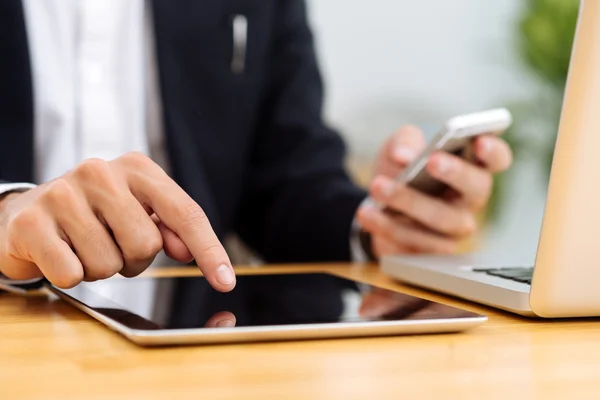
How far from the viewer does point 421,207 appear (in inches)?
35.6

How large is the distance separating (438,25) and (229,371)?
2243mm

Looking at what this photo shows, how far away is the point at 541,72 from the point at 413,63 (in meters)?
0.43

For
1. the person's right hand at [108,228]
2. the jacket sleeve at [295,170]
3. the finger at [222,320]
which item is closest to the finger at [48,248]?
the person's right hand at [108,228]

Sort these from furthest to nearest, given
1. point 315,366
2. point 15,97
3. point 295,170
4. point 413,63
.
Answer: point 413,63 → point 295,170 → point 15,97 → point 315,366

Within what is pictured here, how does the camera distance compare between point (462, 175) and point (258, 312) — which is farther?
point (462, 175)

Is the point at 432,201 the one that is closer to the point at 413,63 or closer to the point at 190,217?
the point at 190,217

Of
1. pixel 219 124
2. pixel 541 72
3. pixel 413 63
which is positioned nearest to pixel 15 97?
pixel 219 124

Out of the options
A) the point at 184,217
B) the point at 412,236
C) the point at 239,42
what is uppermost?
the point at 239,42

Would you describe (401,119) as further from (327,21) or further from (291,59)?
(291,59)

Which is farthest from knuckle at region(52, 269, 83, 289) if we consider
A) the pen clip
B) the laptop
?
the pen clip

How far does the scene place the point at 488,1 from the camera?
2.55 metres

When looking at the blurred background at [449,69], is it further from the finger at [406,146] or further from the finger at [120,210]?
the finger at [120,210]

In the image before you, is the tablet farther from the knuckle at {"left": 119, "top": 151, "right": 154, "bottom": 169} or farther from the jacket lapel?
the jacket lapel

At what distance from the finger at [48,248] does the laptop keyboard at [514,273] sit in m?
0.31
